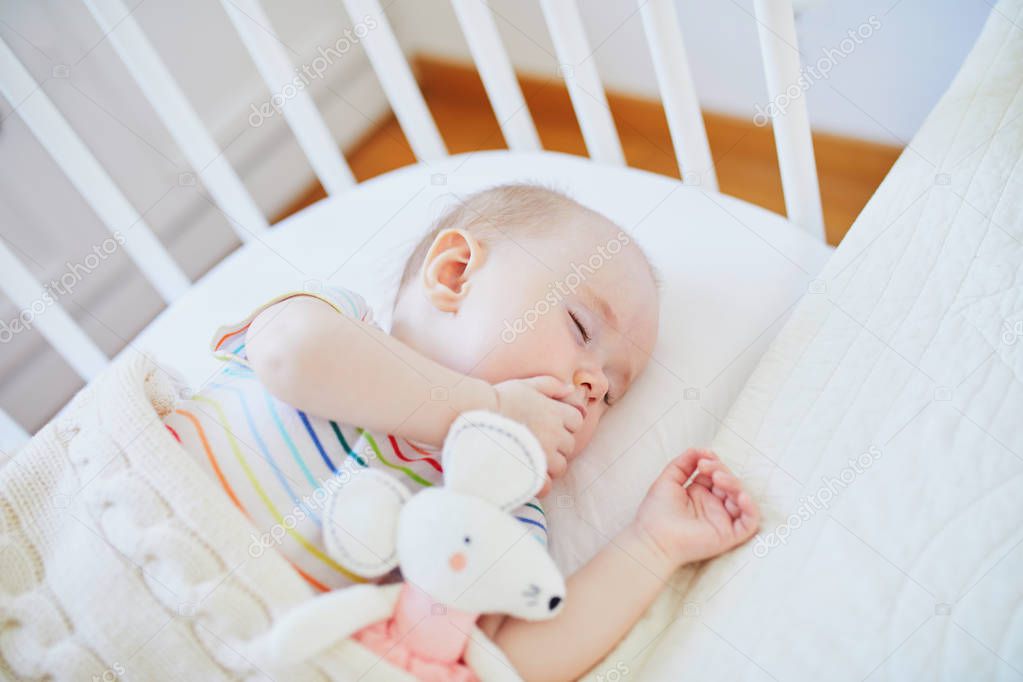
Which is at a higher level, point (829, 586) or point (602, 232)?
point (602, 232)

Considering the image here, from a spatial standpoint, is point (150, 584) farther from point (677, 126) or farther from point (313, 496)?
point (677, 126)

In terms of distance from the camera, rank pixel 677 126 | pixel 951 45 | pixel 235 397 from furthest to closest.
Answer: pixel 951 45, pixel 677 126, pixel 235 397

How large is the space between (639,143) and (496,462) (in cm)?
106

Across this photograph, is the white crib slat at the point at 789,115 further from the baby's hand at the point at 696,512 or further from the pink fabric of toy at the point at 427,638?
the pink fabric of toy at the point at 427,638

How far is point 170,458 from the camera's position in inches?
25.8

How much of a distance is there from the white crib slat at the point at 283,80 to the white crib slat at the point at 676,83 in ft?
1.20

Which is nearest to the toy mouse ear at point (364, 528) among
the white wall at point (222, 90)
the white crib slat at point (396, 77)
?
the white crib slat at point (396, 77)

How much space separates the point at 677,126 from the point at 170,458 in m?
0.55

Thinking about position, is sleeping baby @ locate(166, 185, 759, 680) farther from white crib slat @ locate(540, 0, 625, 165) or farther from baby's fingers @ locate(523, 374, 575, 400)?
white crib slat @ locate(540, 0, 625, 165)

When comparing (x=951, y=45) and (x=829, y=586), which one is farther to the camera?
(x=951, y=45)

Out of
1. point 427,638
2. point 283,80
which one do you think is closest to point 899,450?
point 427,638

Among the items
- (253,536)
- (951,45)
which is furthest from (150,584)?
(951,45)

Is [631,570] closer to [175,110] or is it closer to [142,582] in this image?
[142,582]

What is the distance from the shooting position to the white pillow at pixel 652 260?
79cm
